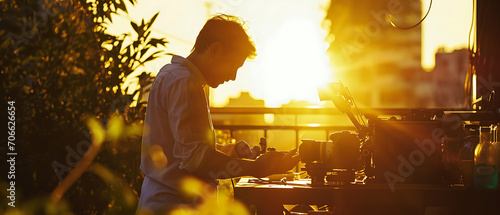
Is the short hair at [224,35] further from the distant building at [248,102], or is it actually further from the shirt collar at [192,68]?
the distant building at [248,102]

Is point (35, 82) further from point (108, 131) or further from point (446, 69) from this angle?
point (446, 69)

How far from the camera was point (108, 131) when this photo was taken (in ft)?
8.77

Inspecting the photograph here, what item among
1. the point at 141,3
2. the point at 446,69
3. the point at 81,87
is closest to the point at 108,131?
the point at 81,87

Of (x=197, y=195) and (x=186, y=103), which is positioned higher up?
(x=186, y=103)

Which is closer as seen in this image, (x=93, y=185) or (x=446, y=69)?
(x=93, y=185)

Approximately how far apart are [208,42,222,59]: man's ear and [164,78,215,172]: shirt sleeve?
0.15 metres

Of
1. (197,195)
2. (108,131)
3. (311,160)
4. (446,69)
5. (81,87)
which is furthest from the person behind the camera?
(446,69)

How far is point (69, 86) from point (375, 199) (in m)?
1.68

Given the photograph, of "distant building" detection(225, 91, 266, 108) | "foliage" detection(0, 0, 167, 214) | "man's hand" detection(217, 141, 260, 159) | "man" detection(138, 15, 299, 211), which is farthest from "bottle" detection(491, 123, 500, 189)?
"distant building" detection(225, 91, 266, 108)

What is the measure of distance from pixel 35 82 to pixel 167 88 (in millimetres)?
1278

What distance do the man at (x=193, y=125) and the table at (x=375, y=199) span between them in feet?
0.36

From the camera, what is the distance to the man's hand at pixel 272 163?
1.63 meters

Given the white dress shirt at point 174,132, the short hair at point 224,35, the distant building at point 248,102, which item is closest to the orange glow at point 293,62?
the distant building at point 248,102

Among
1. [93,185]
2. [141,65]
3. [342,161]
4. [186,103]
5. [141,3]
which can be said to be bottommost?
[93,185]
